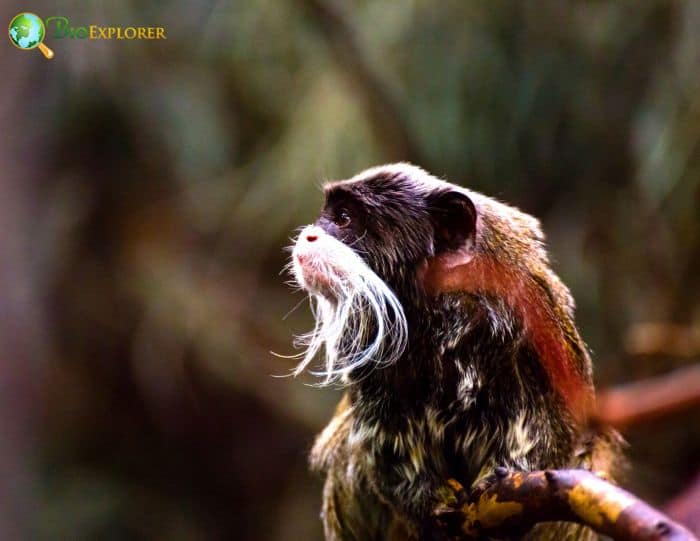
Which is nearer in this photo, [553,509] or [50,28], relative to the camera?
[553,509]

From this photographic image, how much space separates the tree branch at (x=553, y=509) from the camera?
1024 mm

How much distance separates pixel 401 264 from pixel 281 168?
197 centimetres

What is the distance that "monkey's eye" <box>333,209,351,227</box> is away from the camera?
177 centimetres

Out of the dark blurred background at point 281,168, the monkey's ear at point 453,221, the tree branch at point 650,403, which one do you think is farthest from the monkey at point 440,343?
the dark blurred background at point 281,168

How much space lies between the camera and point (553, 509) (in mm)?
1248

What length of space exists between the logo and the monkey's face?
984mm

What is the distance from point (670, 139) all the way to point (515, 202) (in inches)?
28.8

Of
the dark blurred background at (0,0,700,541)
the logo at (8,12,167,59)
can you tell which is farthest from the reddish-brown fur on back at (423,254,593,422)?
the logo at (8,12,167,59)

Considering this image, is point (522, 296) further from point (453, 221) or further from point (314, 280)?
point (314, 280)

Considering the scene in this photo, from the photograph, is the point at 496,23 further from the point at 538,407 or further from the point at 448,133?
the point at 538,407

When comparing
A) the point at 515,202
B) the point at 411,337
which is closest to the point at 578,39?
the point at 515,202

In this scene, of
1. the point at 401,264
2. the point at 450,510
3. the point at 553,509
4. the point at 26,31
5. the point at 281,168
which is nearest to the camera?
the point at 553,509

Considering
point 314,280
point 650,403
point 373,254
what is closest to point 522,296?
point 373,254

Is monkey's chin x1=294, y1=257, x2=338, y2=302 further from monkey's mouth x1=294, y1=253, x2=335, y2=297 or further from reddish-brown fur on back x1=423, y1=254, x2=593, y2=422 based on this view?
reddish-brown fur on back x1=423, y1=254, x2=593, y2=422
